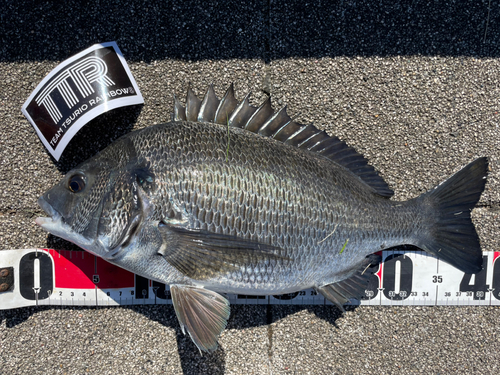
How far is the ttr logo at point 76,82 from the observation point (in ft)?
5.87

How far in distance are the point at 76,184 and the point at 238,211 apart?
0.80 m

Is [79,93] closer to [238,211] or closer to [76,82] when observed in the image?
[76,82]

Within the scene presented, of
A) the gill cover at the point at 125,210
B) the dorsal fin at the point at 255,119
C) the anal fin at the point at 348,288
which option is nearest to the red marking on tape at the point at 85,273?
the gill cover at the point at 125,210

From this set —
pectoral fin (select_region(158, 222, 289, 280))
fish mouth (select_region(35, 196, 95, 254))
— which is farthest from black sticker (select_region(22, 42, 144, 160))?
pectoral fin (select_region(158, 222, 289, 280))

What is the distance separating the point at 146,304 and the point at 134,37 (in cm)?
167

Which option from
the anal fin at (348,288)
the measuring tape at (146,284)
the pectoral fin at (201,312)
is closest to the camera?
the pectoral fin at (201,312)

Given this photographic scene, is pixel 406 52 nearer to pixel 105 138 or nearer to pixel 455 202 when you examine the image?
pixel 455 202

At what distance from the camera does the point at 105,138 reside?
1978 millimetres

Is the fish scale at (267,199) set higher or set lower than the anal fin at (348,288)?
higher

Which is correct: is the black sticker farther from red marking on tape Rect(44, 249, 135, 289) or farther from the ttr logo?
red marking on tape Rect(44, 249, 135, 289)

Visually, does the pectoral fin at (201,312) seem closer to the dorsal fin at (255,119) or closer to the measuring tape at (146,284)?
the measuring tape at (146,284)

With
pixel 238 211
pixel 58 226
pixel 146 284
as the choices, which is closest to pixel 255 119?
pixel 238 211

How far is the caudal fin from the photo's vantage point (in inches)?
70.6

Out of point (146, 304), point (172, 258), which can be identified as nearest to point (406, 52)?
point (172, 258)
